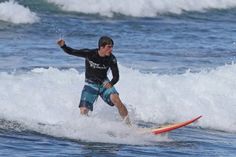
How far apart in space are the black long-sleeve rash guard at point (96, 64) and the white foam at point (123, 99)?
0.66 meters

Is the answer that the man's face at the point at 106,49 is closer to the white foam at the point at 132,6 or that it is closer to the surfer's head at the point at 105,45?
the surfer's head at the point at 105,45

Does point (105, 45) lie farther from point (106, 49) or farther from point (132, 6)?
point (132, 6)

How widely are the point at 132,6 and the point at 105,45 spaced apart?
18.3 metres

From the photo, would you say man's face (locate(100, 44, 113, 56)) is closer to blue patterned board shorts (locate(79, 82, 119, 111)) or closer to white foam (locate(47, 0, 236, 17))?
blue patterned board shorts (locate(79, 82, 119, 111))

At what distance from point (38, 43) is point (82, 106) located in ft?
31.3

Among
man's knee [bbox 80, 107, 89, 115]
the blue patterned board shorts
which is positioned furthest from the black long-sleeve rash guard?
man's knee [bbox 80, 107, 89, 115]

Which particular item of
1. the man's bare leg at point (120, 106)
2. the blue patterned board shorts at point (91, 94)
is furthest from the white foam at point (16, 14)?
the man's bare leg at point (120, 106)

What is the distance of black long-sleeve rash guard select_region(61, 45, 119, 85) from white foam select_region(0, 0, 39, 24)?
13.1m

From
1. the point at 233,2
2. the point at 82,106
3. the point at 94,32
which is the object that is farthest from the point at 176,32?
the point at 82,106

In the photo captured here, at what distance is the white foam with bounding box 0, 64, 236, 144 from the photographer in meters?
13.2

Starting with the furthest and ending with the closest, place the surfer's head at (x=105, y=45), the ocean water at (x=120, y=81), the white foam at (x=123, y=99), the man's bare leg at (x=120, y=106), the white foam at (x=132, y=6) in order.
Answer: the white foam at (x=132, y=6), the man's bare leg at (x=120, y=106), the white foam at (x=123, y=99), the surfer's head at (x=105, y=45), the ocean water at (x=120, y=81)

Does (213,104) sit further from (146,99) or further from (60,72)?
(60,72)

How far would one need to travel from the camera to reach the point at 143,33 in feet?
87.6

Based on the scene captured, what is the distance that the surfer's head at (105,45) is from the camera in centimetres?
1304
